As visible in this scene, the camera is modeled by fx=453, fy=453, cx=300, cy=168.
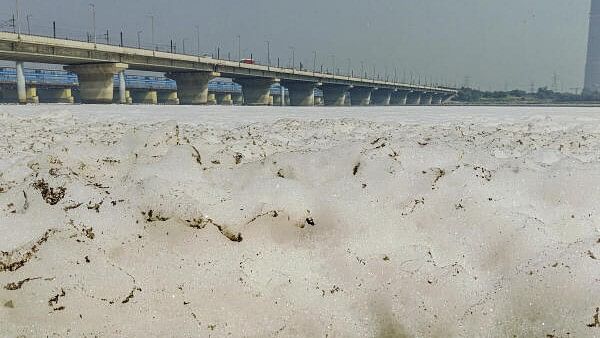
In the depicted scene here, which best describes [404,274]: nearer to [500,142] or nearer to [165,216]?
[165,216]

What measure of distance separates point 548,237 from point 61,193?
303cm

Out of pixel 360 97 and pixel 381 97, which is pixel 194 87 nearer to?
pixel 360 97

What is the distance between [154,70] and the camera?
61375 mm

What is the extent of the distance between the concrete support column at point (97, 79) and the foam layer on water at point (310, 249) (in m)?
49.5

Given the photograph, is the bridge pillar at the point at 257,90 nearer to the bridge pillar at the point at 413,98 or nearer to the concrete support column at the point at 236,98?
the concrete support column at the point at 236,98

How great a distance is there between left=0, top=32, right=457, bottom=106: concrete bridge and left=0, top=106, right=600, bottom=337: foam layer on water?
156ft

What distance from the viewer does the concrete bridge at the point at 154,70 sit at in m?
44.2

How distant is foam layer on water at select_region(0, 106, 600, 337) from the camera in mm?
2207

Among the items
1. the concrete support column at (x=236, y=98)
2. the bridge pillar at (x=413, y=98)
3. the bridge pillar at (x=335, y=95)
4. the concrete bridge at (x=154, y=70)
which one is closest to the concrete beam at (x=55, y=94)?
the concrete bridge at (x=154, y=70)

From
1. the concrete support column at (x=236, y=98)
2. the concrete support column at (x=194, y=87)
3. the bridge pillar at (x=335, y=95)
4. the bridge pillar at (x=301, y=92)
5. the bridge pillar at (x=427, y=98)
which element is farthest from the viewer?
the bridge pillar at (x=427, y=98)

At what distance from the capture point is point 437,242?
8.75ft

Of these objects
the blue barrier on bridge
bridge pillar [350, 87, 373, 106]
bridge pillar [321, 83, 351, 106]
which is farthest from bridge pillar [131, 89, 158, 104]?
bridge pillar [350, 87, 373, 106]

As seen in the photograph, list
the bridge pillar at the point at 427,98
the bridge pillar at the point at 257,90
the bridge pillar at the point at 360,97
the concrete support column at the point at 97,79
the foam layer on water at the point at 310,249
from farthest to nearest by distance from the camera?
the bridge pillar at the point at 427,98, the bridge pillar at the point at 360,97, the bridge pillar at the point at 257,90, the concrete support column at the point at 97,79, the foam layer on water at the point at 310,249

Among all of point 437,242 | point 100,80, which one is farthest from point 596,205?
point 100,80
